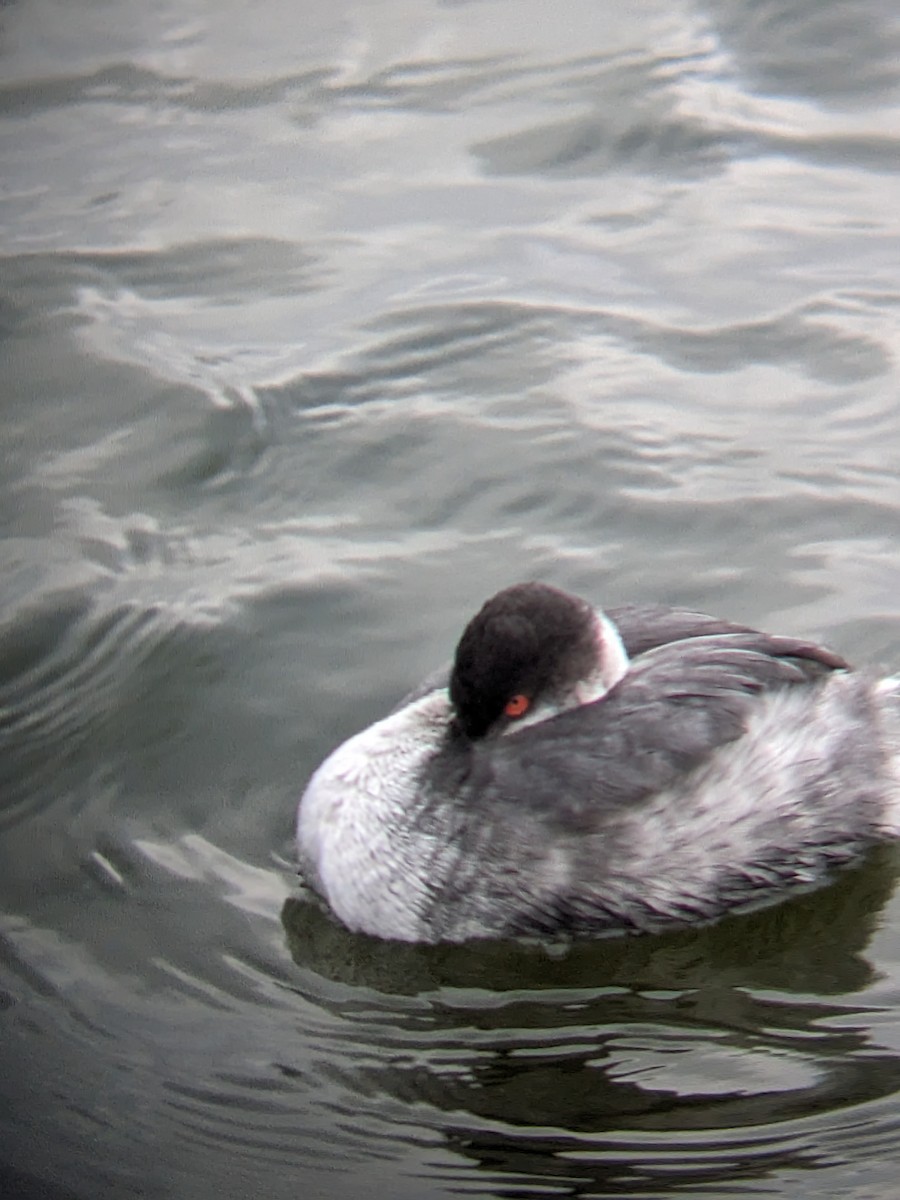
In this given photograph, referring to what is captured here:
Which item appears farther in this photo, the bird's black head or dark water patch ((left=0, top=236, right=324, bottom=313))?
dark water patch ((left=0, top=236, right=324, bottom=313))

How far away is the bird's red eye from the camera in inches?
208

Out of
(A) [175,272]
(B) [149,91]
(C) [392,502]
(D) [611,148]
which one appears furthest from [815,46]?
(C) [392,502]

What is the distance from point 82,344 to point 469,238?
1953mm

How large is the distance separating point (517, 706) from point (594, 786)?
1.10 ft

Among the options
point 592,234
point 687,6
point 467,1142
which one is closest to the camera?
point 467,1142

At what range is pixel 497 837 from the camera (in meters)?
5.26

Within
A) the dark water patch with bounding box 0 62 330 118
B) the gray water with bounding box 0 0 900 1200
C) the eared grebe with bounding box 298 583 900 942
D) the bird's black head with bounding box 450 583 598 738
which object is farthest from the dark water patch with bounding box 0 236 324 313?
the bird's black head with bounding box 450 583 598 738

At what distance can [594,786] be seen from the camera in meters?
5.16

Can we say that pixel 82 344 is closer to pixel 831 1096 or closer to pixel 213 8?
pixel 213 8

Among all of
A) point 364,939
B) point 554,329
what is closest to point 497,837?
point 364,939

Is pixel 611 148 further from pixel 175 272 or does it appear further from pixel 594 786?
pixel 594 786

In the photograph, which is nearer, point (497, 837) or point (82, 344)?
point (497, 837)

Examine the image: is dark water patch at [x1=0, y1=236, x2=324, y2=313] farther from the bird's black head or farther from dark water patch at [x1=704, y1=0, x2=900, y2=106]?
the bird's black head

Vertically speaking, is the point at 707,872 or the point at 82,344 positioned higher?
the point at 82,344
